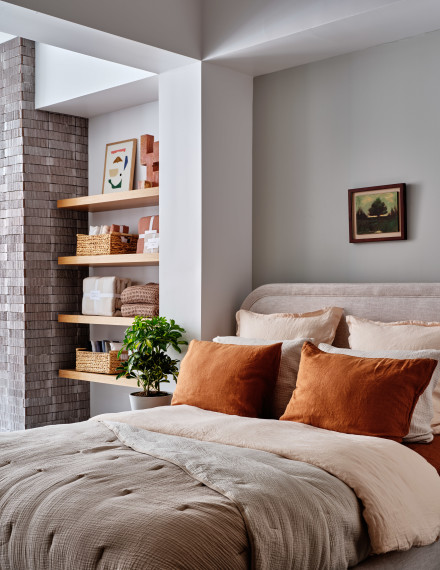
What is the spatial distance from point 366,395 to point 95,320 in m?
2.55

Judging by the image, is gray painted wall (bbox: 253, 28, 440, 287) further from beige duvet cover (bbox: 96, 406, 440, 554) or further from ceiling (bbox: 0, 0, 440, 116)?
beige duvet cover (bbox: 96, 406, 440, 554)

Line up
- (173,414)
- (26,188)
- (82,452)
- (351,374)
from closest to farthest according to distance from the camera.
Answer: (82,452) → (351,374) → (173,414) → (26,188)

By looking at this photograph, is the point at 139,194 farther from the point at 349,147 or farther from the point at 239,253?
the point at 349,147

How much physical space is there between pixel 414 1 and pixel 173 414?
2.12 metres

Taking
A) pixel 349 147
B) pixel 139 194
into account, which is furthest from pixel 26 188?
pixel 349 147

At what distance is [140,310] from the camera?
4605 millimetres

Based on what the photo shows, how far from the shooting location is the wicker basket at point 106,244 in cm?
473

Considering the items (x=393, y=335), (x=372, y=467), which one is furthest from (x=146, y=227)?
(x=372, y=467)

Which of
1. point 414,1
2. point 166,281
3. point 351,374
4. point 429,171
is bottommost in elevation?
point 351,374

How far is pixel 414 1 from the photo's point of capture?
3.21 metres

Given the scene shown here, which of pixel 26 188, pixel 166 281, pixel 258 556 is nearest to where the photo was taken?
pixel 258 556

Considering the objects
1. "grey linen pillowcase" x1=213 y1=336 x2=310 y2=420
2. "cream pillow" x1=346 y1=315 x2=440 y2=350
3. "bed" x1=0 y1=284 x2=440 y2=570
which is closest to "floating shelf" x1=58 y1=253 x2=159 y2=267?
"grey linen pillowcase" x1=213 y1=336 x2=310 y2=420

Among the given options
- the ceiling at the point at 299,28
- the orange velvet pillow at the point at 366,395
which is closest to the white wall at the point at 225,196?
the ceiling at the point at 299,28

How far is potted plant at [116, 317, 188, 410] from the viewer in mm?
4039
